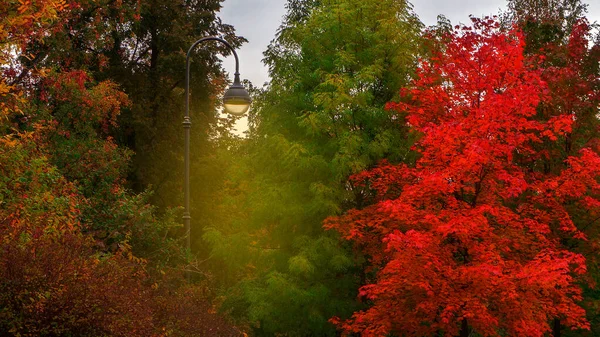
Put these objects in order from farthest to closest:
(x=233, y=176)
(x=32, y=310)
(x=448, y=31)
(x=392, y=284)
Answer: (x=233, y=176) < (x=448, y=31) < (x=392, y=284) < (x=32, y=310)

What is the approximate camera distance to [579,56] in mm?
19438

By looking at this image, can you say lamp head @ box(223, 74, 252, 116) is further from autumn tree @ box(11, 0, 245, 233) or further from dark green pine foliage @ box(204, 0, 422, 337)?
autumn tree @ box(11, 0, 245, 233)

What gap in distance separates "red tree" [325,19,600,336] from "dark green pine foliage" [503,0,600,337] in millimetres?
572

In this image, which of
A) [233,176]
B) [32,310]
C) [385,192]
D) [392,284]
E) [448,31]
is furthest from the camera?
[233,176]

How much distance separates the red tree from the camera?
14.4 m

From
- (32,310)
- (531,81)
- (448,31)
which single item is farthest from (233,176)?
(32,310)

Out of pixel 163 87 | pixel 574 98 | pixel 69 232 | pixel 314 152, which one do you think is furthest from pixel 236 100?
pixel 163 87

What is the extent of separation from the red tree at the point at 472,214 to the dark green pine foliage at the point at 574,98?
1.88 feet

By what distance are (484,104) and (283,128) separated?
19.6 feet

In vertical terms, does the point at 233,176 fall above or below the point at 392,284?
above

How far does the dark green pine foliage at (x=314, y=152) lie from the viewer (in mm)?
17812

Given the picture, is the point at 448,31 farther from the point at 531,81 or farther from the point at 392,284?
the point at 392,284

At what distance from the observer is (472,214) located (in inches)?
579

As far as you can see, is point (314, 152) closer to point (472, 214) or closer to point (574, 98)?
point (472, 214)
